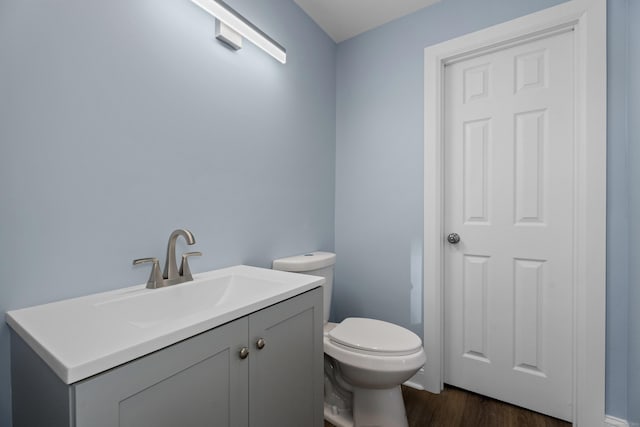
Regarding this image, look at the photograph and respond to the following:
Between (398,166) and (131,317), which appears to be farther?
(398,166)

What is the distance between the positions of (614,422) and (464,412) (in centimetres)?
61

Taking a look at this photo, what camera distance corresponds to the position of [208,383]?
2.30 feet

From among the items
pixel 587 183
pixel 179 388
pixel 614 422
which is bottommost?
pixel 614 422

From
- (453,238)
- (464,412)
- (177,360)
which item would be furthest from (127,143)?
(464,412)

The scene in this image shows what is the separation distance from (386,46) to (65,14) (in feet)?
5.57

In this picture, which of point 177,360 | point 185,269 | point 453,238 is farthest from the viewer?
point 453,238

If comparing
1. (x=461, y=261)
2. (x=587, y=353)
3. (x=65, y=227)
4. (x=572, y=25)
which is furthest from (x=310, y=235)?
(x=572, y=25)

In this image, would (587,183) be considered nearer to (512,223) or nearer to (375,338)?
(512,223)

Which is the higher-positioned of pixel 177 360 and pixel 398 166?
pixel 398 166

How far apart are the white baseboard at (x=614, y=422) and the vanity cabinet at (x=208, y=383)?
133 cm

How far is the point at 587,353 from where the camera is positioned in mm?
1336

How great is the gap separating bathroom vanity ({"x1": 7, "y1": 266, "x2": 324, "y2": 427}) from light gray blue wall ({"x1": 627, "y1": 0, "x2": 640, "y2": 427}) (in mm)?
1344

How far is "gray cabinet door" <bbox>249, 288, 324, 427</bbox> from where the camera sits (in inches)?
33.1

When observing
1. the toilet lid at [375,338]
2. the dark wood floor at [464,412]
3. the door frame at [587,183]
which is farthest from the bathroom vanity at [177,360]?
the door frame at [587,183]
